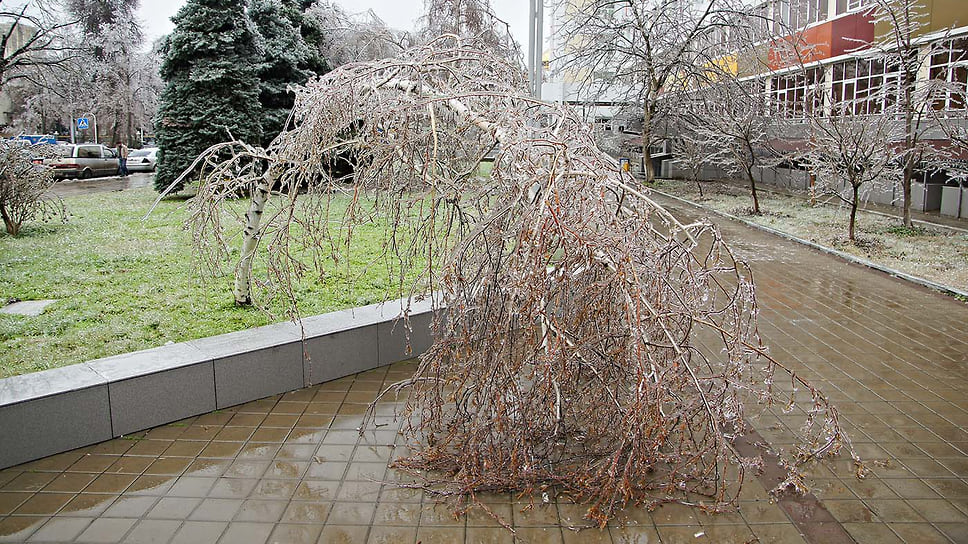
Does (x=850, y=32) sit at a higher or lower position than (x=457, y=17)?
higher

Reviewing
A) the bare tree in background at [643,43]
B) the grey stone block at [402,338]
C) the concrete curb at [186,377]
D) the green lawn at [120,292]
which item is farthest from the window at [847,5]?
the concrete curb at [186,377]

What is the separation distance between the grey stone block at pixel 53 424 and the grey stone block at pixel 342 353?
5.18 ft

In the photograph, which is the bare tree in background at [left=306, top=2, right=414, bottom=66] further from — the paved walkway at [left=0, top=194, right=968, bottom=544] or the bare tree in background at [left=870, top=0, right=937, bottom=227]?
the paved walkway at [left=0, top=194, right=968, bottom=544]

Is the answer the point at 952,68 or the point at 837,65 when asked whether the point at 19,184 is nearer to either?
the point at 952,68

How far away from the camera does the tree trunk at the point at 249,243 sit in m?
6.53

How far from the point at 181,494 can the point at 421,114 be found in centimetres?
294

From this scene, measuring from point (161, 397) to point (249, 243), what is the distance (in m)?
1.94

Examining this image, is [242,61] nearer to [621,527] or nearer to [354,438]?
[354,438]

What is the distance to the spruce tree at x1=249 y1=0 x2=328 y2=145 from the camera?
1911cm

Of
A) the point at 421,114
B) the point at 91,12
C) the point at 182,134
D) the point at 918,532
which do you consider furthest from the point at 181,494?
the point at 91,12

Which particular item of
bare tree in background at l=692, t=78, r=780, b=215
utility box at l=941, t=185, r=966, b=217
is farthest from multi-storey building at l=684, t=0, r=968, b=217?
bare tree in background at l=692, t=78, r=780, b=215

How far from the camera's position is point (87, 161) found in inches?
1128

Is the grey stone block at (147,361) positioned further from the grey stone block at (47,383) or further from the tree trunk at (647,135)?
the tree trunk at (647,135)

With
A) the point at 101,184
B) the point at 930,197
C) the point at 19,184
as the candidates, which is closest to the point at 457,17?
the point at 19,184
